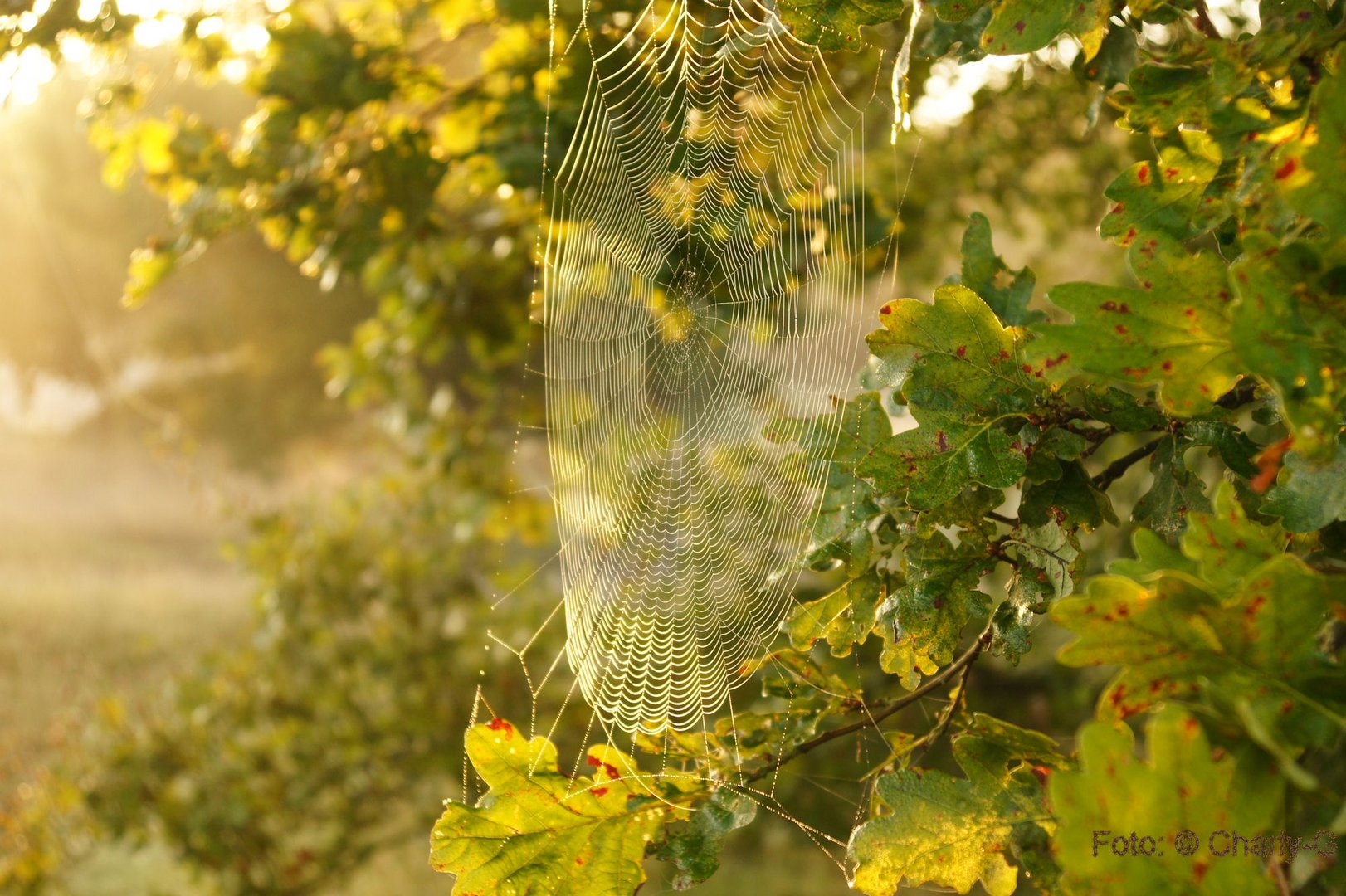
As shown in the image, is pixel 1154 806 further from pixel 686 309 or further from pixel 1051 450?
pixel 686 309

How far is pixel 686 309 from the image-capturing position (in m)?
2.45

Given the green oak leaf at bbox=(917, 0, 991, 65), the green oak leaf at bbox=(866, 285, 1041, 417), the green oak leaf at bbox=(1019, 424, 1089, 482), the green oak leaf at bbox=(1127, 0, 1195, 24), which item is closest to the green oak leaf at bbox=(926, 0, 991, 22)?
the green oak leaf at bbox=(917, 0, 991, 65)

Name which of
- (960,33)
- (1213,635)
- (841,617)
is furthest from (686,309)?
(1213,635)

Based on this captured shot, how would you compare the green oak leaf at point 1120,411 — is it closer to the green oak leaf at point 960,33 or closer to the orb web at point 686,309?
the green oak leaf at point 960,33

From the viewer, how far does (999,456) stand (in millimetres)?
776

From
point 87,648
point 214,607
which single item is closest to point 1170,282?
point 87,648

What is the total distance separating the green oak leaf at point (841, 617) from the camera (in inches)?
36.1

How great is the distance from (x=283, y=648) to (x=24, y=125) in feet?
11.0

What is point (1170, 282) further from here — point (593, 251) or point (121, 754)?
point (121, 754)

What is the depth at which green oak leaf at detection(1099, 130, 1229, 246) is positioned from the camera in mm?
764

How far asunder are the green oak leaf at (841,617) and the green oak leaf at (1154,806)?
0.45m

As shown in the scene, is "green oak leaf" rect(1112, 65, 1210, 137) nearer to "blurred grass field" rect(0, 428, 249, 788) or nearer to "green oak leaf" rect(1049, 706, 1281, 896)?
→ "green oak leaf" rect(1049, 706, 1281, 896)

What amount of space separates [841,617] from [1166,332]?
0.43m

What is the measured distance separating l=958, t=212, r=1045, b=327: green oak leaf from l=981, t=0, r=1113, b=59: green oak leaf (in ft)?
0.63
